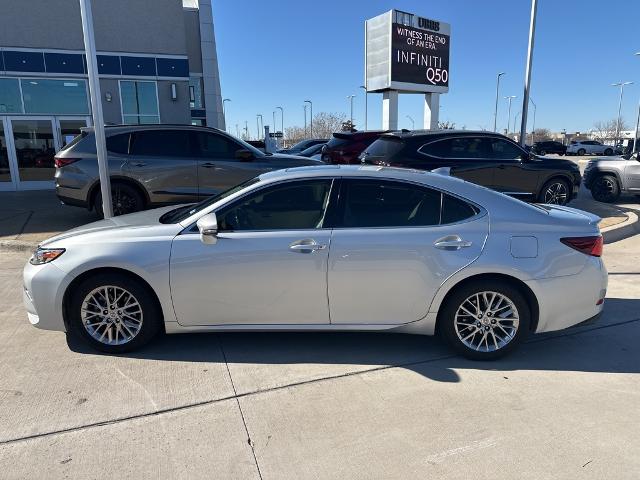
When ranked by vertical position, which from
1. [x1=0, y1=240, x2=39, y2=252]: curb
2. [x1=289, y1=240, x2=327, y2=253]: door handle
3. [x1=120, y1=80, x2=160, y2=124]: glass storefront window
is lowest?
[x1=0, y1=240, x2=39, y2=252]: curb

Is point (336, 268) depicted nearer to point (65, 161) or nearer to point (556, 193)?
point (65, 161)

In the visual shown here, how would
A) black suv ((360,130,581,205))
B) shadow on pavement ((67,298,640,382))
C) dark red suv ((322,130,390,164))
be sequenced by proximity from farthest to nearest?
dark red suv ((322,130,390,164)) < black suv ((360,130,581,205)) < shadow on pavement ((67,298,640,382))

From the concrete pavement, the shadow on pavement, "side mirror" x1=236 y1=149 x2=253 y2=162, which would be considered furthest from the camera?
"side mirror" x1=236 y1=149 x2=253 y2=162

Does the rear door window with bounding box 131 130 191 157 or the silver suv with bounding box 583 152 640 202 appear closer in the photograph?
the rear door window with bounding box 131 130 191 157

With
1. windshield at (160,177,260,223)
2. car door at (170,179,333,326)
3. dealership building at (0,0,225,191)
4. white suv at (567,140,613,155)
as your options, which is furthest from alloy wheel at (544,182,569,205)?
white suv at (567,140,613,155)

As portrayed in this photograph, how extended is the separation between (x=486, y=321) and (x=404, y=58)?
74.3ft

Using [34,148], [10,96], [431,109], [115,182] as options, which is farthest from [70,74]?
[431,109]

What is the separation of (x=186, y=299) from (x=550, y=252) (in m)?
2.87

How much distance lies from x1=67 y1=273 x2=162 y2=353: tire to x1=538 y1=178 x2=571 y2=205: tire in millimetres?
8533

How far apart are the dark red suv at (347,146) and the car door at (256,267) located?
25.8ft

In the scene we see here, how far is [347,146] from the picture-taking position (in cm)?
1188

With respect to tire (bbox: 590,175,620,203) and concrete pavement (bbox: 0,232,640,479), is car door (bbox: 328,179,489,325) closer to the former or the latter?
concrete pavement (bbox: 0,232,640,479)

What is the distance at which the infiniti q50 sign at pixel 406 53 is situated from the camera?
931 inches

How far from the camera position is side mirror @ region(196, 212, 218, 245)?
3.61m
